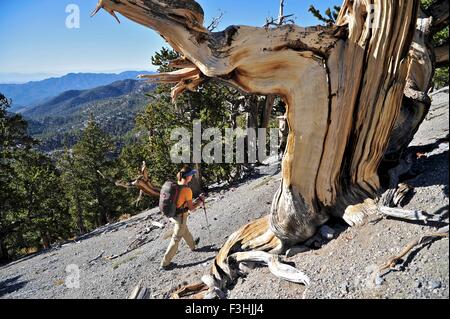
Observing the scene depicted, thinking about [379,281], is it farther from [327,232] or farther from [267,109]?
[267,109]

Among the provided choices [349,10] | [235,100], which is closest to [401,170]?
[349,10]

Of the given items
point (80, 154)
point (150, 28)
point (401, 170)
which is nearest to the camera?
point (150, 28)

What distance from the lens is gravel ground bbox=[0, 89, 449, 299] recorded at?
3055mm

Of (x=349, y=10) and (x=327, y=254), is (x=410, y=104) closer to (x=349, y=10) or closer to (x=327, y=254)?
(x=349, y=10)

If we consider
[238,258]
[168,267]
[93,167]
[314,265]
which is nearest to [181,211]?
[168,267]

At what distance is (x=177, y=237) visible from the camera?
6398 millimetres

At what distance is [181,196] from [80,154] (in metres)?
20.3

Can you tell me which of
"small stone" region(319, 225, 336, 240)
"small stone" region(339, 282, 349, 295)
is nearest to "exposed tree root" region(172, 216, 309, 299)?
"small stone" region(319, 225, 336, 240)

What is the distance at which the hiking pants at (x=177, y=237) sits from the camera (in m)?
6.26

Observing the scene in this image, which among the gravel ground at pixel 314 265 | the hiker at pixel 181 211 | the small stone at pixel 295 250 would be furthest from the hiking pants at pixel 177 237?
the small stone at pixel 295 250

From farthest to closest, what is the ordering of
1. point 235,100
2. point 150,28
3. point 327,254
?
1. point 235,100
2. point 327,254
3. point 150,28

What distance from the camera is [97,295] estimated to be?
219 inches

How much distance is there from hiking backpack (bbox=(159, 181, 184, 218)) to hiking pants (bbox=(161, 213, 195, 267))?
306mm

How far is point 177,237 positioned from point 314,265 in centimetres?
316
